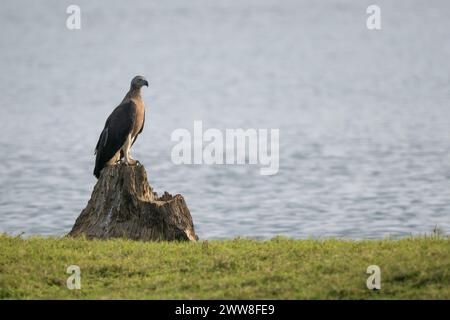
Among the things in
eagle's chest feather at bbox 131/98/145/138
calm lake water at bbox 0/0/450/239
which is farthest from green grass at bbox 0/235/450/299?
calm lake water at bbox 0/0/450/239

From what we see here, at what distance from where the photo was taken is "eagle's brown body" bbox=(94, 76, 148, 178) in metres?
18.8

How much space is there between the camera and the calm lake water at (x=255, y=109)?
33.2 meters

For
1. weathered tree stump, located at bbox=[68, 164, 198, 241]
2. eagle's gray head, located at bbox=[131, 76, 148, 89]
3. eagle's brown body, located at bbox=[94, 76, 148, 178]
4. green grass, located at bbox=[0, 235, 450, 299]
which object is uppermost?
eagle's gray head, located at bbox=[131, 76, 148, 89]

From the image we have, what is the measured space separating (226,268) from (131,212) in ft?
9.87

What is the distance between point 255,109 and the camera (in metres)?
73.2

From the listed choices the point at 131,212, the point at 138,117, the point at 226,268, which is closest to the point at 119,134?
the point at 138,117

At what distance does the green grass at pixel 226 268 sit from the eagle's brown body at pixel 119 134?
2354mm

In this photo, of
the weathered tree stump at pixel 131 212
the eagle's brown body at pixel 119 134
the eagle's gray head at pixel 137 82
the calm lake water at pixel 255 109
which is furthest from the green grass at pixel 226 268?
the calm lake water at pixel 255 109

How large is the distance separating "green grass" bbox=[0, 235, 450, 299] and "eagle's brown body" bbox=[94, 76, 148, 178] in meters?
2.35

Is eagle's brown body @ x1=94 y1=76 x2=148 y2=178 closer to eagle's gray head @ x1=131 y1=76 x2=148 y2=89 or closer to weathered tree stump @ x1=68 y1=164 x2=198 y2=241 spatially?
eagle's gray head @ x1=131 y1=76 x2=148 y2=89

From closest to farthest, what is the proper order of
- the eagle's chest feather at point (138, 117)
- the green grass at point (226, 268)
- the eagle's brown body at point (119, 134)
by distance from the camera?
the green grass at point (226, 268) < the eagle's brown body at point (119, 134) < the eagle's chest feather at point (138, 117)

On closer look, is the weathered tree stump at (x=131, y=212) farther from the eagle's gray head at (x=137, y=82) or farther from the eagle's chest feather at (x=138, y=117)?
the eagle's gray head at (x=137, y=82)

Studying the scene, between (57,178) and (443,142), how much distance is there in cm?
1896

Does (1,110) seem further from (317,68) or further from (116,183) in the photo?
(116,183)
